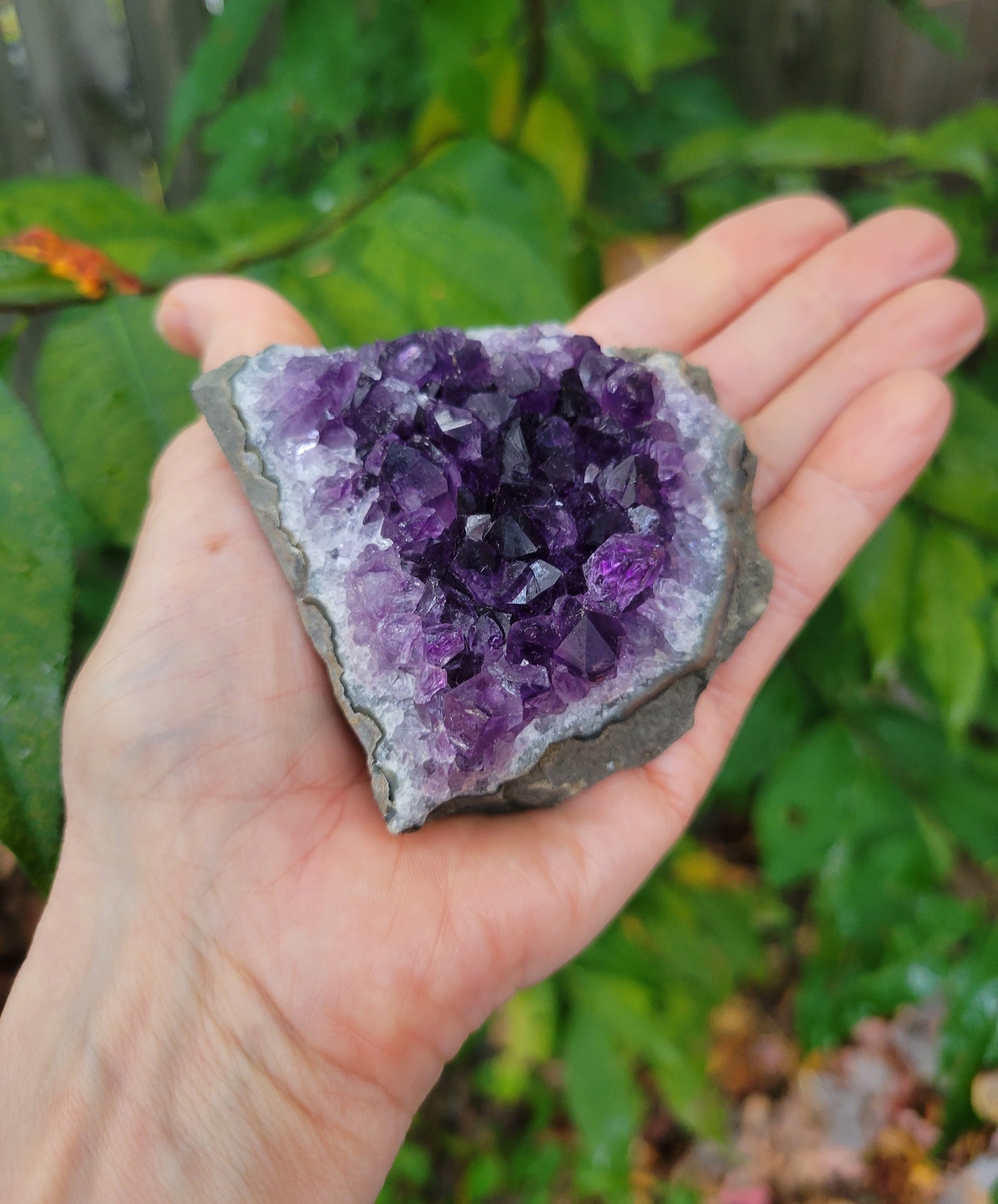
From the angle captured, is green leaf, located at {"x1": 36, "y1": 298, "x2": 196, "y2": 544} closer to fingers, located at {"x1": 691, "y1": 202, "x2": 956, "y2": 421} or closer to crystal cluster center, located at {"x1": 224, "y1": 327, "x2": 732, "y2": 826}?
crystal cluster center, located at {"x1": 224, "y1": 327, "x2": 732, "y2": 826}

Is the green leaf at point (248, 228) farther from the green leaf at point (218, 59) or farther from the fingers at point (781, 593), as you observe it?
the fingers at point (781, 593)

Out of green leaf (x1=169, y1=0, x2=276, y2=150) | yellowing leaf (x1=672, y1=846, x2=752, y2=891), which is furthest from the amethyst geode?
yellowing leaf (x1=672, y1=846, x2=752, y2=891)

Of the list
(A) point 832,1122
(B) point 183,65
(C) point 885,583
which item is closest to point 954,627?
(C) point 885,583

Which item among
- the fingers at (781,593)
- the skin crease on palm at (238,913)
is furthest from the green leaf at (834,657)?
the skin crease on palm at (238,913)

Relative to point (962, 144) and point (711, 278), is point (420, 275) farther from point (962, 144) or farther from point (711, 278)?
point (962, 144)

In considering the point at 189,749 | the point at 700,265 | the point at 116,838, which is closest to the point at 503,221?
the point at 700,265

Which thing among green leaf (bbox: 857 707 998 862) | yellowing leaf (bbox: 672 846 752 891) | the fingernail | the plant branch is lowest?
yellowing leaf (bbox: 672 846 752 891)
